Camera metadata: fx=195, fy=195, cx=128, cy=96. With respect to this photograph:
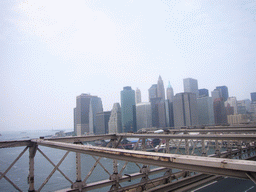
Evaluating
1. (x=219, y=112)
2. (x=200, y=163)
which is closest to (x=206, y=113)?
(x=219, y=112)

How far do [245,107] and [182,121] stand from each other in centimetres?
6096

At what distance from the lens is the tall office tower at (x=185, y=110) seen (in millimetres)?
169375

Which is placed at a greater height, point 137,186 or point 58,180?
point 137,186

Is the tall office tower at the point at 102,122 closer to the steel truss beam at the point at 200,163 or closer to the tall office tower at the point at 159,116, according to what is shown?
the tall office tower at the point at 159,116

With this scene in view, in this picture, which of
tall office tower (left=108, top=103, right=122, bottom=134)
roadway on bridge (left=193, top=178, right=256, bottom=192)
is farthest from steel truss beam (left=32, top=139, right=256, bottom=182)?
tall office tower (left=108, top=103, right=122, bottom=134)

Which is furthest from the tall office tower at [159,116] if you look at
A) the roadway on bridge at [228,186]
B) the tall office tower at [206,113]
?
the roadway on bridge at [228,186]

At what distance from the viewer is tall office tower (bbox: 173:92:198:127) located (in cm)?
16938

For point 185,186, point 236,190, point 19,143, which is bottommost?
point 236,190

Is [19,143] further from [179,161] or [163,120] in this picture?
[163,120]

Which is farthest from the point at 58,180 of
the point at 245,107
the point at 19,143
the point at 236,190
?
the point at 245,107

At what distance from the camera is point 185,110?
17400 cm

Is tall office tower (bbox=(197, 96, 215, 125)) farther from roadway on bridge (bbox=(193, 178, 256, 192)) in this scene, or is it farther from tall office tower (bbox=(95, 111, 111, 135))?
roadway on bridge (bbox=(193, 178, 256, 192))

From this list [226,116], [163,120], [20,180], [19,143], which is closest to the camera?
[19,143]

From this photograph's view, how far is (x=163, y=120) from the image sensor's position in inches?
7156
